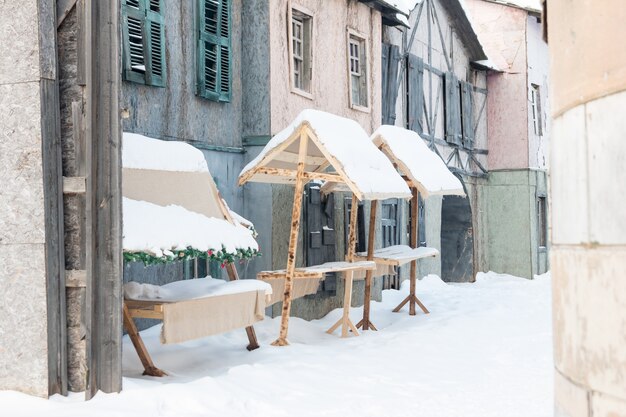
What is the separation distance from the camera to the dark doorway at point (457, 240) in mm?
18719

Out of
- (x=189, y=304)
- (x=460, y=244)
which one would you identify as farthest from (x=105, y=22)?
(x=460, y=244)

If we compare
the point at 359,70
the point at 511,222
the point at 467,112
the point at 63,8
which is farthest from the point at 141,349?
the point at 511,222

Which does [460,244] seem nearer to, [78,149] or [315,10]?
[315,10]

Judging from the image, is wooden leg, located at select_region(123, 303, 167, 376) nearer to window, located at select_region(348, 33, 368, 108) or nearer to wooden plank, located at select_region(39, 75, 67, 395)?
wooden plank, located at select_region(39, 75, 67, 395)

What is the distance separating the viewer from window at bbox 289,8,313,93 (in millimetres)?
10913

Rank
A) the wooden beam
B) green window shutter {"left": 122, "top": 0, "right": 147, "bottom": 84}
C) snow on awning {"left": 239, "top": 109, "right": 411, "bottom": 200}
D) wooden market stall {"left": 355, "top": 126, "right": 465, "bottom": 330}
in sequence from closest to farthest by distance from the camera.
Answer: green window shutter {"left": 122, "top": 0, "right": 147, "bottom": 84} < snow on awning {"left": 239, "top": 109, "right": 411, "bottom": 200} < the wooden beam < wooden market stall {"left": 355, "top": 126, "right": 465, "bottom": 330}

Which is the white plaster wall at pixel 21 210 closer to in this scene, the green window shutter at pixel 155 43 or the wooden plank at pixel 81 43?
the wooden plank at pixel 81 43

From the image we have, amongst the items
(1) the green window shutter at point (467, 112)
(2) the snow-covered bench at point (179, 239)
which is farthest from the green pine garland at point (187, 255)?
(1) the green window shutter at point (467, 112)

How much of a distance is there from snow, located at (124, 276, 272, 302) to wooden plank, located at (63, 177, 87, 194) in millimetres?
1554

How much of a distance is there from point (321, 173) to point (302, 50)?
2.66 m

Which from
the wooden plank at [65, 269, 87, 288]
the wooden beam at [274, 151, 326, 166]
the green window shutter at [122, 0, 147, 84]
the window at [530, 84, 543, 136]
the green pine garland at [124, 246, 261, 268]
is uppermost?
the window at [530, 84, 543, 136]

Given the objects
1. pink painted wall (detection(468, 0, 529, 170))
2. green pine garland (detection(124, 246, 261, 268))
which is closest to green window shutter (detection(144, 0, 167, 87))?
green pine garland (detection(124, 246, 261, 268))

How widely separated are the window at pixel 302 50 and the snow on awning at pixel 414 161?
1.21m

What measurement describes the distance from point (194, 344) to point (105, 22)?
3.70 metres
